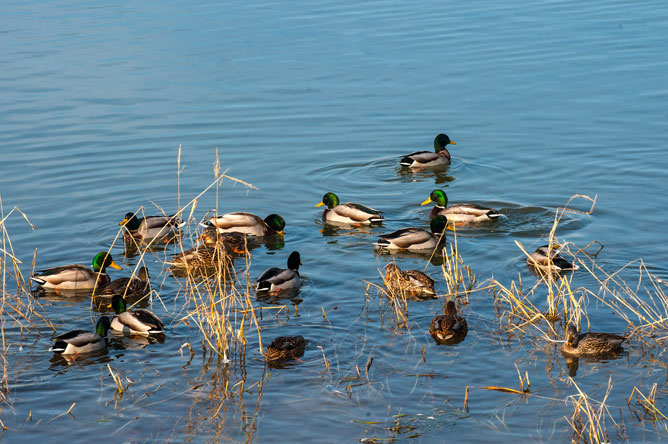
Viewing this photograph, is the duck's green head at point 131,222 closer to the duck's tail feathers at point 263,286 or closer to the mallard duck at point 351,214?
the mallard duck at point 351,214

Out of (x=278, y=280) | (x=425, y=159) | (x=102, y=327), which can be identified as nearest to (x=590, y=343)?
(x=278, y=280)

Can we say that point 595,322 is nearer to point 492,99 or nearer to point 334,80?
point 492,99

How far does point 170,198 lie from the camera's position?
15.2 meters

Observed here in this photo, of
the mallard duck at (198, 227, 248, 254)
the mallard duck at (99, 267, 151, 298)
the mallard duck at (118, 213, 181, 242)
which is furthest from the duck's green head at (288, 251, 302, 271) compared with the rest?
the mallard duck at (118, 213, 181, 242)

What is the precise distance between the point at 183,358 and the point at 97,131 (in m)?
10.4

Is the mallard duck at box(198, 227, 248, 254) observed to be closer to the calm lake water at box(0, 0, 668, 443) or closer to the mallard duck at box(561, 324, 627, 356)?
the calm lake water at box(0, 0, 668, 443)

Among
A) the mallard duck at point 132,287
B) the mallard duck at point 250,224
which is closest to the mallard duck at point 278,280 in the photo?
the mallard duck at point 132,287

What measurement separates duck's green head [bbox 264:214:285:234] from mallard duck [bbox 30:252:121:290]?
2.66m

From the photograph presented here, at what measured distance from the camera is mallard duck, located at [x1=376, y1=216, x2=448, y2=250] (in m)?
12.9

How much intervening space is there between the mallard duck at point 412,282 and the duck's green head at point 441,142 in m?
6.16

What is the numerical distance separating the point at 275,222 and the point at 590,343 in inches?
230

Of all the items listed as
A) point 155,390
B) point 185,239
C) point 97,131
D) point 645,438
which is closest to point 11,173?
point 97,131

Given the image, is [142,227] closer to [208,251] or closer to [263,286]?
[208,251]

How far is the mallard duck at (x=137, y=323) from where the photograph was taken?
9.78 metres
